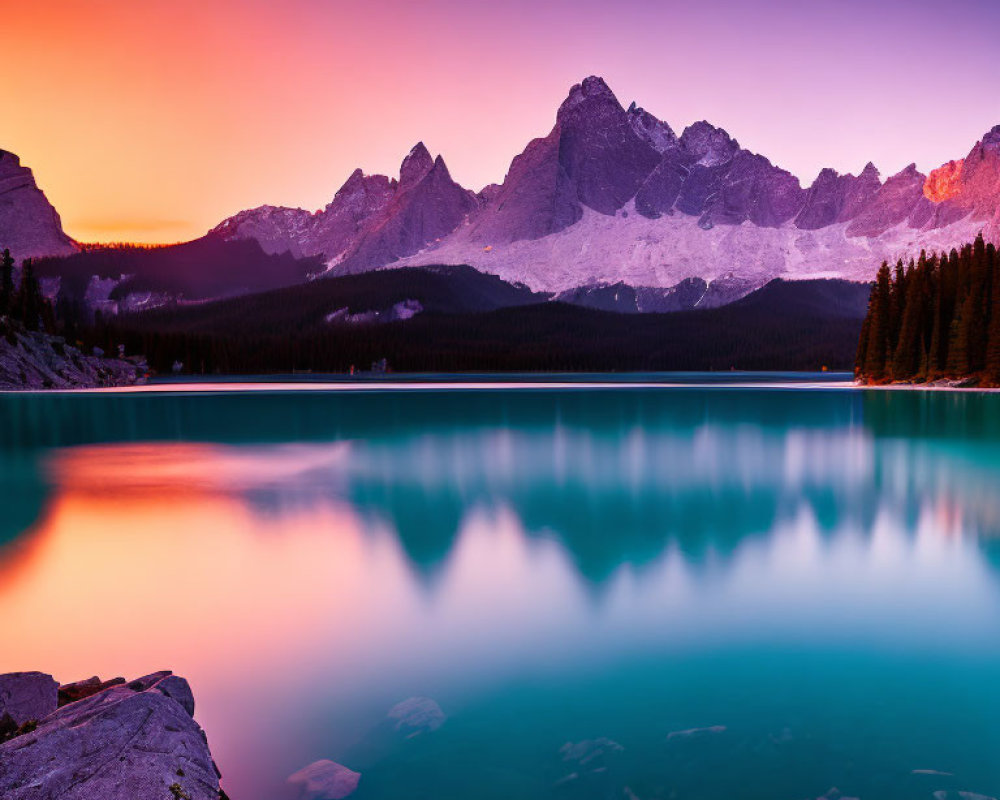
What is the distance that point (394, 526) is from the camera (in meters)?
21.8

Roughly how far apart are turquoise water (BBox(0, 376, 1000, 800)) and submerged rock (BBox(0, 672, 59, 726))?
5.89 ft

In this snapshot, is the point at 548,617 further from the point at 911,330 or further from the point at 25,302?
the point at 25,302

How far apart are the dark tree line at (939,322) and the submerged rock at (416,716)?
97441 mm

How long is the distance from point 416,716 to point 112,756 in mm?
3750

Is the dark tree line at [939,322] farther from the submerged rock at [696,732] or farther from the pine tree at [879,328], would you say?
the submerged rock at [696,732]

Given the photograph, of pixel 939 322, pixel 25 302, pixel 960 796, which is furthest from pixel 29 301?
pixel 960 796

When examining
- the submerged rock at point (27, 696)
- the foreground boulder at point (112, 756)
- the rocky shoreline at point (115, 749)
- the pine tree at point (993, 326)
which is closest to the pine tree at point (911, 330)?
the pine tree at point (993, 326)

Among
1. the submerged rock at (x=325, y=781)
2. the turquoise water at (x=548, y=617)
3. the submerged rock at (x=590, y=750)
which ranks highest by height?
the submerged rock at (x=325, y=781)

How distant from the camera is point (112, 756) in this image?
6457 millimetres

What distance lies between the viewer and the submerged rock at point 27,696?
25.8ft

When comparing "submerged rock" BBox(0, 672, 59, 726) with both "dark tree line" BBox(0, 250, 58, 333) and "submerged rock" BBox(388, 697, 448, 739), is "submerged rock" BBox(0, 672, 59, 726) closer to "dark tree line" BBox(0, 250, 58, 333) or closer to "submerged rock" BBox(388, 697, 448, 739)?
"submerged rock" BBox(388, 697, 448, 739)

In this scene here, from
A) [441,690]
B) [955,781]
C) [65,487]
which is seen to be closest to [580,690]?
[441,690]

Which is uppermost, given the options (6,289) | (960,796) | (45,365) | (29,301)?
(6,289)

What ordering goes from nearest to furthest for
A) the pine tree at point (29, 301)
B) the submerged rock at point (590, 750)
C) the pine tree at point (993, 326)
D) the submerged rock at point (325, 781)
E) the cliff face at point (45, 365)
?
the submerged rock at point (325, 781) → the submerged rock at point (590, 750) → the pine tree at point (993, 326) → the cliff face at point (45, 365) → the pine tree at point (29, 301)
